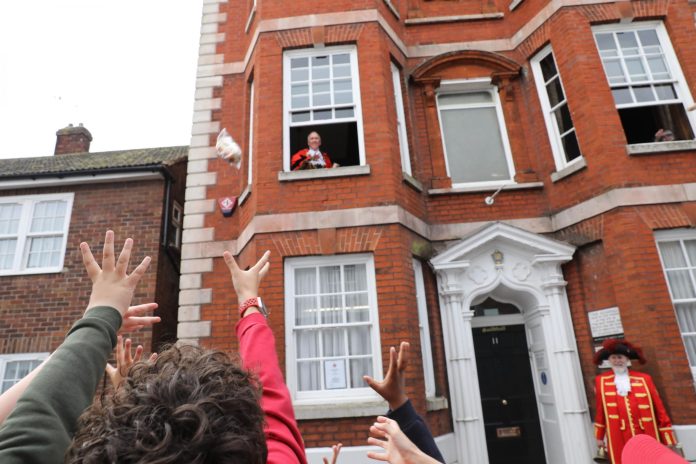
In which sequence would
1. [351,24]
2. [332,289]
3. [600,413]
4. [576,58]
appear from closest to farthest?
1. [600,413]
2. [332,289]
3. [576,58]
4. [351,24]

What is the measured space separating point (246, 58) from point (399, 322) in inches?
251

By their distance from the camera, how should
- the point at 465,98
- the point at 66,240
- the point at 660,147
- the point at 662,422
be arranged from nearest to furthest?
1. the point at 662,422
2. the point at 660,147
3. the point at 465,98
4. the point at 66,240

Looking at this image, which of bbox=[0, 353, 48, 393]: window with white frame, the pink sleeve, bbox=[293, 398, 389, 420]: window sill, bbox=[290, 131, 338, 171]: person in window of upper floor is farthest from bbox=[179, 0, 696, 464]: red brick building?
the pink sleeve

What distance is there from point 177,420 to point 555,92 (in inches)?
356

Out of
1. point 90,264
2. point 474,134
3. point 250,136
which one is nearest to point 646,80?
point 474,134

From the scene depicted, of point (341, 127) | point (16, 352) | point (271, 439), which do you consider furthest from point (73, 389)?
point (16, 352)

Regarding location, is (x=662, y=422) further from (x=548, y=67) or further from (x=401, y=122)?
(x=548, y=67)

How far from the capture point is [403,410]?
5.71ft

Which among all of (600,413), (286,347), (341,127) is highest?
(341,127)

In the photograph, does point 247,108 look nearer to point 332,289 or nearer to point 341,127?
point 341,127

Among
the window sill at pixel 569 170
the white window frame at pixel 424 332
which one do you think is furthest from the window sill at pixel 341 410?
the window sill at pixel 569 170

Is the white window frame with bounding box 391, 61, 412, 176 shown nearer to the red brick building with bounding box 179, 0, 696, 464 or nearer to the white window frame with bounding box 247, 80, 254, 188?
the red brick building with bounding box 179, 0, 696, 464

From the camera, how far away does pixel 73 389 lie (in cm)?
103

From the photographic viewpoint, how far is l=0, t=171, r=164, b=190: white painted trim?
995 cm
